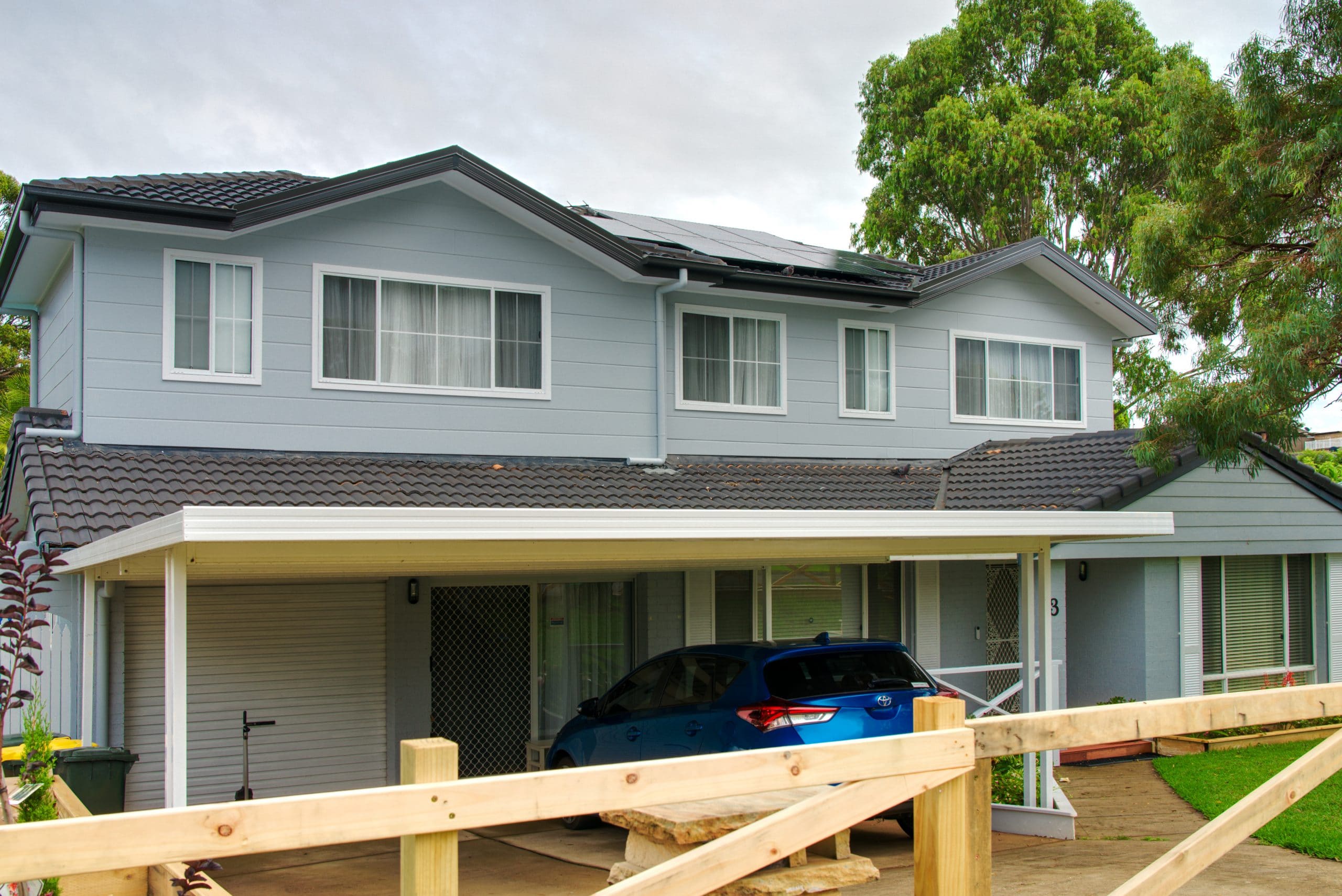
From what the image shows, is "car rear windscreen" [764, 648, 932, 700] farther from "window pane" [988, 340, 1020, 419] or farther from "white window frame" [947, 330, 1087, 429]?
"window pane" [988, 340, 1020, 419]

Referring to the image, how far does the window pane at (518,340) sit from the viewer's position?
13.4 metres

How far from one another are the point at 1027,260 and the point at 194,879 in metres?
15.2

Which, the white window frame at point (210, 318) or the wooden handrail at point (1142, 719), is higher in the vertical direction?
the white window frame at point (210, 318)

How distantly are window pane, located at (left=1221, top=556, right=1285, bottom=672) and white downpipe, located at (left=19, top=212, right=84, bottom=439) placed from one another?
1396cm

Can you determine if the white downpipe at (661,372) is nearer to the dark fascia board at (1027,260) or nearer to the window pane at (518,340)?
the window pane at (518,340)

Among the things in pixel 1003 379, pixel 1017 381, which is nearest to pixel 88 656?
pixel 1003 379

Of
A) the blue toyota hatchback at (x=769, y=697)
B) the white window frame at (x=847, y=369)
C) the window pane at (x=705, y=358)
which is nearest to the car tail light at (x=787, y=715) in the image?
the blue toyota hatchback at (x=769, y=697)

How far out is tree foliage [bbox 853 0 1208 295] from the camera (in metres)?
27.9

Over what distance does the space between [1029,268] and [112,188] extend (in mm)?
12232

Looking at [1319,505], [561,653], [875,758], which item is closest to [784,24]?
[1319,505]

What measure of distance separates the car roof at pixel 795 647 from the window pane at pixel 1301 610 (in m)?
10.1

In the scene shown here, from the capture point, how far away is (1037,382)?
1758 cm

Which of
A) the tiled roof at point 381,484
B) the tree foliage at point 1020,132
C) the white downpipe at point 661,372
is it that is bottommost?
the tiled roof at point 381,484

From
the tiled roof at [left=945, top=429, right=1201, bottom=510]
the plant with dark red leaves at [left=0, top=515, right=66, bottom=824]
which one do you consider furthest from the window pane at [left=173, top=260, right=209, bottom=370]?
the tiled roof at [left=945, top=429, right=1201, bottom=510]
